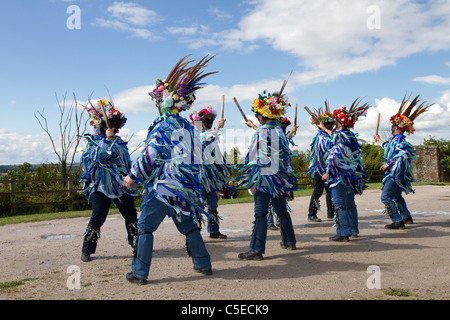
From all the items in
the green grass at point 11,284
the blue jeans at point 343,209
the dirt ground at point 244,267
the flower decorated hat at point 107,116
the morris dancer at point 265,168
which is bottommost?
the dirt ground at point 244,267

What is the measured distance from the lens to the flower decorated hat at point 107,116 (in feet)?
18.0

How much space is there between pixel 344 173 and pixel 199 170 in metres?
2.82

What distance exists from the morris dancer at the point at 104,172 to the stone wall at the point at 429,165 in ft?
71.8

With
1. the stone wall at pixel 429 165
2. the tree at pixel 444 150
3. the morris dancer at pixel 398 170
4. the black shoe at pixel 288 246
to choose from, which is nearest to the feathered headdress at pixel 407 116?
the morris dancer at pixel 398 170

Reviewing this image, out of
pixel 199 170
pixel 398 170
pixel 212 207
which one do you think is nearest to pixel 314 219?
pixel 398 170

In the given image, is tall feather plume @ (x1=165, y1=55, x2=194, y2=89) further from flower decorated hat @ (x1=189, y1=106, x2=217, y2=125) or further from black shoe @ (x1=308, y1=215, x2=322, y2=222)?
black shoe @ (x1=308, y1=215, x2=322, y2=222)

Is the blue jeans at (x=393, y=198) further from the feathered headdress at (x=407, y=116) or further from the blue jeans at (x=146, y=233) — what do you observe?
the blue jeans at (x=146, y=233)

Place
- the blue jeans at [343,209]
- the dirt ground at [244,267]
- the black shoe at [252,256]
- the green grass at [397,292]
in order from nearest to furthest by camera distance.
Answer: the green grass at [397,292] < the dirt ground at [244,267] < the black shoe at [252,256] < the blue jeans at [343,209]

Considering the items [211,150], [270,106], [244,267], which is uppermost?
[270,106]

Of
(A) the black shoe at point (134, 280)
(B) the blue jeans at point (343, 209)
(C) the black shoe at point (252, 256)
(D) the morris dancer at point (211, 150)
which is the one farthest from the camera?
(B) the blue jeans at point (343, 209)

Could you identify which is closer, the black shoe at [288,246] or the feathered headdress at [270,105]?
the feathered headdress at [270,105]

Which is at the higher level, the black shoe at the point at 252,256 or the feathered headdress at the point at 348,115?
the feathered headdress at the point at 348,115

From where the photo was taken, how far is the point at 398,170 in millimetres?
7160

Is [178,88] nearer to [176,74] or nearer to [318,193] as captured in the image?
[176,74]
